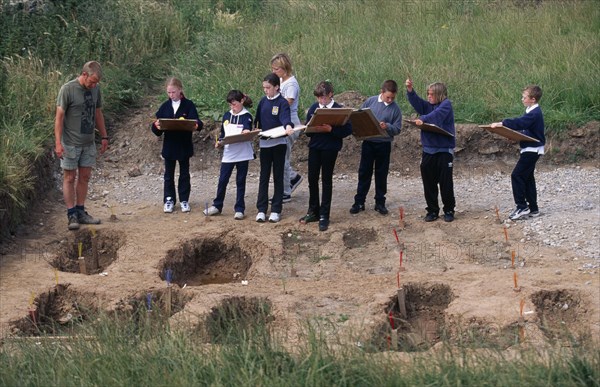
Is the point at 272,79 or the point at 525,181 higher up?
the point at 272,79

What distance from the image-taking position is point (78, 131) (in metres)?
12.3

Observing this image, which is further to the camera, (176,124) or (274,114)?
(176,124)

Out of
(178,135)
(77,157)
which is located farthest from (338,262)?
(77,157)

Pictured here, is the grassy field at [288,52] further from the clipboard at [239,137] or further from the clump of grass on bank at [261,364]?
the clump of grass on bank at [261,364]

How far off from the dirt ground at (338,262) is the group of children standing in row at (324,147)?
0.85ft

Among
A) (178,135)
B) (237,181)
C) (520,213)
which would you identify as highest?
(178,135)

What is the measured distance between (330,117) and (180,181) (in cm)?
235

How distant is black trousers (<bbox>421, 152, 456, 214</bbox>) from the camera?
12.0m

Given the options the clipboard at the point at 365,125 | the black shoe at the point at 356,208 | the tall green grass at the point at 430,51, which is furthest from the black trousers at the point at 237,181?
the tall green grass at the point at 430,51

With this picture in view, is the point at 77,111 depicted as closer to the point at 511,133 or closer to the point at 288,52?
the point at 511,133

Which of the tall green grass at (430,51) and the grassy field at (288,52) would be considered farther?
the tall green grass at (430,51)

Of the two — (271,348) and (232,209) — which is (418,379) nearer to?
(271,348)

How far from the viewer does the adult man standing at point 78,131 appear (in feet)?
39.8

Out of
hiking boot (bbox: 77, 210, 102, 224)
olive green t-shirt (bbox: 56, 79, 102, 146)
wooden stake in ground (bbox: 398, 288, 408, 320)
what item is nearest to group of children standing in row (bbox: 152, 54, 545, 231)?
olive green t-shirt (bbox: 56, 79, 102, 146)
